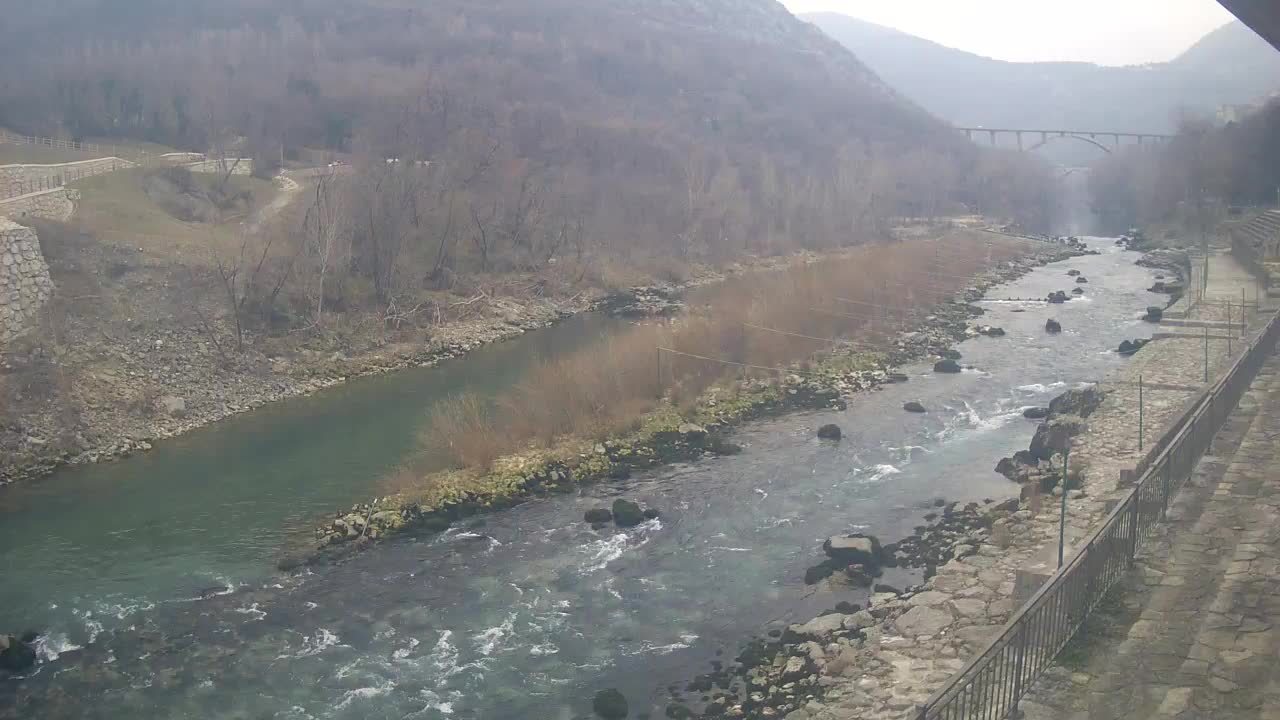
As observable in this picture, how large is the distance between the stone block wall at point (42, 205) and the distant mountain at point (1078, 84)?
120645 mm

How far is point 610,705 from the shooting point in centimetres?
966

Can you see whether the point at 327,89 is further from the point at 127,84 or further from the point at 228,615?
the point at 228,615

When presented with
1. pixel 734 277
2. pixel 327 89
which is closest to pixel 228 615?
pixel 734 277

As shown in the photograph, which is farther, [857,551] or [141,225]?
[141,225]

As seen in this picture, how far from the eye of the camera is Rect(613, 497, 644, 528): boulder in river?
→ 14.4 m

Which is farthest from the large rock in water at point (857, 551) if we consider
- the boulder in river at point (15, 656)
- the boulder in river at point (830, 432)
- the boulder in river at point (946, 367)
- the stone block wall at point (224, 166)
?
the stone block wall at point (224, 166)

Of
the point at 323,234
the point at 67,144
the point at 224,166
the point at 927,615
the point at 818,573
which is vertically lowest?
the point at 818,573

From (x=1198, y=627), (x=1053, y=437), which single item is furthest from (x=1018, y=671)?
(x=1053, y=437)

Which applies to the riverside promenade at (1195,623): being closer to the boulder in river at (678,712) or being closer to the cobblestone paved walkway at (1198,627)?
the cobblestone paved walkway at (1198,627)

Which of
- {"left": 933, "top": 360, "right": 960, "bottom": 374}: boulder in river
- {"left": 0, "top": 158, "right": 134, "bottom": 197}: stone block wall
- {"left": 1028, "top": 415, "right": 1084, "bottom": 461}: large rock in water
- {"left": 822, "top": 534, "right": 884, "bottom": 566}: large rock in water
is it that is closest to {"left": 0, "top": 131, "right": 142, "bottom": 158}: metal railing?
{"left": 0, "top": 158, "right": 134, "bottom": 197}: stone block wall

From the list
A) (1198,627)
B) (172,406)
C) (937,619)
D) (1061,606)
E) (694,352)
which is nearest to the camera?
(1061,606)

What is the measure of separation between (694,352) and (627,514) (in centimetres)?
831

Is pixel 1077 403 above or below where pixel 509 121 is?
below

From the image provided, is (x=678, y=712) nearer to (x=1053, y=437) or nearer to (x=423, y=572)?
(x=423, y=572)
